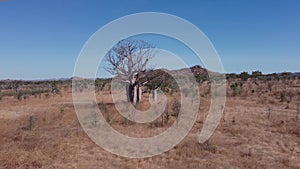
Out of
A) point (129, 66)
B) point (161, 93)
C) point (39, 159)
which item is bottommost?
point (39, 159)

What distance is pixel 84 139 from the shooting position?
7867mm

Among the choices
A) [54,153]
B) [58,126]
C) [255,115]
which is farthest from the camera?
[255,115]

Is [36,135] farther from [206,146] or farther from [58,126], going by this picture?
[206,146]

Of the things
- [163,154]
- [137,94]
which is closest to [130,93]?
[137,94]

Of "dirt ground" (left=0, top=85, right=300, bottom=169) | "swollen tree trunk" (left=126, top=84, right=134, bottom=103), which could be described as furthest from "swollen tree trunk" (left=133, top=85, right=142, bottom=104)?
"dirt ground" (left=0, top=85, right=300, bottom=169)

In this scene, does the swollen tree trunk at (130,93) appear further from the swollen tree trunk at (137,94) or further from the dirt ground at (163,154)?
the dirt ground at (163,154)

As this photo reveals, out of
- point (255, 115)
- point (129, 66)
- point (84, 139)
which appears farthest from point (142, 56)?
point (84, 139)

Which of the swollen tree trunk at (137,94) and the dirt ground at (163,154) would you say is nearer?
the dirt ground at (163,154)

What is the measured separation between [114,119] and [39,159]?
4.87 meters

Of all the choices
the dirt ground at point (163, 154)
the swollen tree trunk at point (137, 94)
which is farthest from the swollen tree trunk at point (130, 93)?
the dirt ground at point (163, 154)

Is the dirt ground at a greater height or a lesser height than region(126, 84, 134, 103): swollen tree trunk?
lesser

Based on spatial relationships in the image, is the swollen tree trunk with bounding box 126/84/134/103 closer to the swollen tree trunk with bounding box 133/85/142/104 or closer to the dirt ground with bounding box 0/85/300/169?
the swollen tree trunk with bounding box 133/85/142/104

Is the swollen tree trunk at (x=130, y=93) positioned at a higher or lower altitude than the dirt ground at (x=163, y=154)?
higher

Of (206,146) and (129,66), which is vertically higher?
(129,66)
